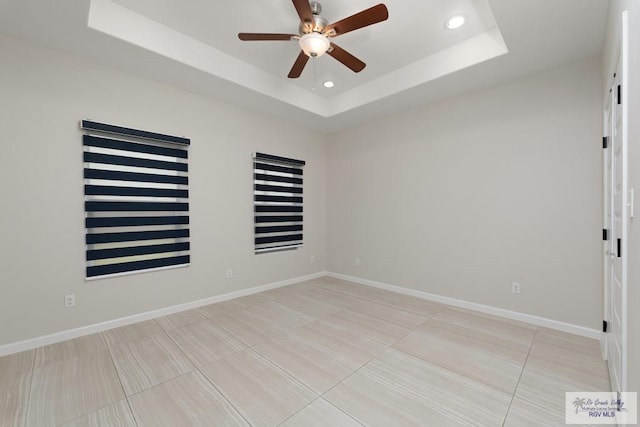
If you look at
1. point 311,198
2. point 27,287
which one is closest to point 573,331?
point 311,198

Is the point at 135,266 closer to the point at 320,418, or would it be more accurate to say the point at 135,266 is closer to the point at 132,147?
the point at 132,147

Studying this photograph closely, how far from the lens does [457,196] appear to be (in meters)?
3.56

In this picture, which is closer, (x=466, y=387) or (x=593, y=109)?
(x=466, y=387)

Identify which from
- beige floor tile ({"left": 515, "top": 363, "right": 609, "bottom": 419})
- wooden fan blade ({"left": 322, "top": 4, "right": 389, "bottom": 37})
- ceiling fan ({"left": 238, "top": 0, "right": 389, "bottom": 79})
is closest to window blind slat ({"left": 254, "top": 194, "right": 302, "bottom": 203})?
ceiling fan ({"left": 238, "top": 0, "right": 389, "bottom": 79})

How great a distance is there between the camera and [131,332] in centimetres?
282

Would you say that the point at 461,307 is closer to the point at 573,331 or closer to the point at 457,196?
the point at 573,331

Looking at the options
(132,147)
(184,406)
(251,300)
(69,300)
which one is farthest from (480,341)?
(132,147)

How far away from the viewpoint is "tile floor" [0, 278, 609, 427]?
5.51 ft

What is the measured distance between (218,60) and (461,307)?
421 centimetres

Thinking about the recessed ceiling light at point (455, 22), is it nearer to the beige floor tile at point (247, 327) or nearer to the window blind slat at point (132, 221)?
the beige floor tile at point (247, 327)

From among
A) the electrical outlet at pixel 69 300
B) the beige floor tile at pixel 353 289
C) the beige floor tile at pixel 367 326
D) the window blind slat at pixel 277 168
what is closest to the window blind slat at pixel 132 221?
the electrical outlet at pixel 69 300

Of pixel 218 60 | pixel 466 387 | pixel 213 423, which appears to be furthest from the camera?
pixel 218 60

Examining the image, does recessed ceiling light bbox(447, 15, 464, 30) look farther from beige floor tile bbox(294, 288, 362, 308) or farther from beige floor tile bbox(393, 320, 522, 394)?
beige floor tile bbox(294, 288, 362, 308)

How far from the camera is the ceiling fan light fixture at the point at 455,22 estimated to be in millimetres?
2564
